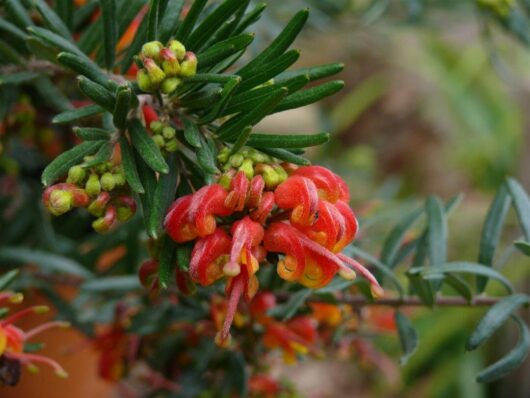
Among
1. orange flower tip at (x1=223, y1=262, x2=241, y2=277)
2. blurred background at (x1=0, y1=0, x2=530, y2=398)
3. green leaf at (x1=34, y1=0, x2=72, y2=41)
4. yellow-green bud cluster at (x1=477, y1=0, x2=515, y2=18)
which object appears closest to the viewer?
orange flower tip at (x1=223, y1=262, x2=241, y2=277)

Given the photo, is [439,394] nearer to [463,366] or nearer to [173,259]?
[463,366]

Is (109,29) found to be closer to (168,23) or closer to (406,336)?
(168,23)

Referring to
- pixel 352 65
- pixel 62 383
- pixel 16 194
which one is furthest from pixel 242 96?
pixel 352 65

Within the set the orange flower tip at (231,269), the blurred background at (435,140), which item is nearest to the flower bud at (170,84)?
the orange flower tip at (231,269)

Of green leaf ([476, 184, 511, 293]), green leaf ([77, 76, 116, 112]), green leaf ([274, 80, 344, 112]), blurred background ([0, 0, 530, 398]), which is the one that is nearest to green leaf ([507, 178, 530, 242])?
green leaf ([476, 184, 511, 293])

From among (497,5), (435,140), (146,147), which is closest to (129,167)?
(146,147)

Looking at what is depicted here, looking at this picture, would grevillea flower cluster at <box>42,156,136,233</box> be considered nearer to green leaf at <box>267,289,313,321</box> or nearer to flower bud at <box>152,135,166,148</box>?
flower bud at <box>152,135,166,148</box>
